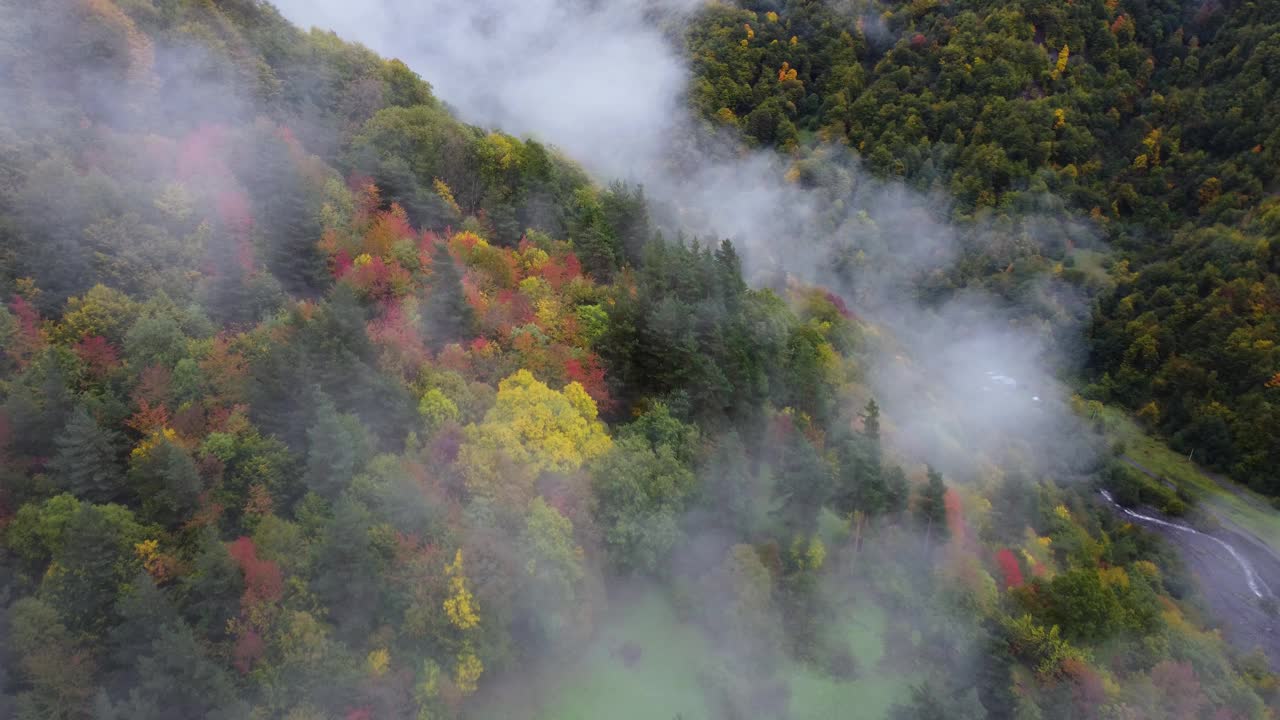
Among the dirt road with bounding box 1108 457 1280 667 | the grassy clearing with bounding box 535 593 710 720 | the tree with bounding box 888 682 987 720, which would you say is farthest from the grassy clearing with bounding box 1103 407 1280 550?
the grassy clearing with bounding box 535 593 710 720

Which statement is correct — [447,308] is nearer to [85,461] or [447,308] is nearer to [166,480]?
Result: [166,480]

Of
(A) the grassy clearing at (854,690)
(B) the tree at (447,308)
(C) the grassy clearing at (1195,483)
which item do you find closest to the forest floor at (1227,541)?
(C) the grassy clearing at (1195,483)

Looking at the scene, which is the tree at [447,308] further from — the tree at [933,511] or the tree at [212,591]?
the tree at [933,511]

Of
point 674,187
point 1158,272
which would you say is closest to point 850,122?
point 674,187

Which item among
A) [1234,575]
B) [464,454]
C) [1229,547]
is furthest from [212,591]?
[1229,547]

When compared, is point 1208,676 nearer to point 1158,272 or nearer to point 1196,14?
point 1158,272
